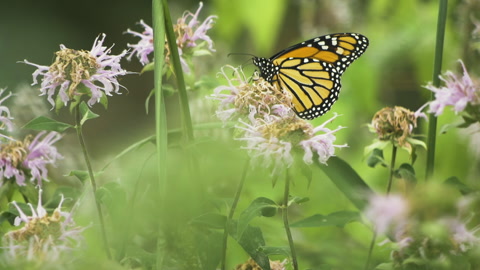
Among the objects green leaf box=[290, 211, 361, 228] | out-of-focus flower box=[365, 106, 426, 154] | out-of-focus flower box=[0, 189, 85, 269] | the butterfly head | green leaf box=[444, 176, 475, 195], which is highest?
the butterfly head

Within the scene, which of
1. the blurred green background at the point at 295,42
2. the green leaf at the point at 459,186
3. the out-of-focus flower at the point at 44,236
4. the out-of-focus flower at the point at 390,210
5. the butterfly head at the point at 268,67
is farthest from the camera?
the butterfly head at the point at 268,67

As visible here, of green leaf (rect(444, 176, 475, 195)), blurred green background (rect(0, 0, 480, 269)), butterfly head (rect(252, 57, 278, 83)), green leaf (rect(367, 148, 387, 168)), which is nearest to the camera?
green leaf (rect(444, 176, 475, 195))

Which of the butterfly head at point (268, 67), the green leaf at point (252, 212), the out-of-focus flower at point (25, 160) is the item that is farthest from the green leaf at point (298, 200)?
the butterfly head at point (268, 67)

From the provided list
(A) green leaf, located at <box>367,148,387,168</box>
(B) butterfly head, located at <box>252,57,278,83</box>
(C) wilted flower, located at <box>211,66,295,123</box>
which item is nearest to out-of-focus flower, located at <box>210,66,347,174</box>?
(C) wilted flower, located at <box>211,66,295,123</box>

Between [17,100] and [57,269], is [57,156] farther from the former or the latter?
[57,269]

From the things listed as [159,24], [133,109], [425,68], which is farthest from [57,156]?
[133,109]

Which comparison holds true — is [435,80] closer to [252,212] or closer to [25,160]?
[252,212]

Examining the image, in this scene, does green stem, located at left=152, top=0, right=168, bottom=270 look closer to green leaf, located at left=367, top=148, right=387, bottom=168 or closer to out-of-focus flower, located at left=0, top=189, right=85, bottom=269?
out-of-focus flower, located at left=0, top=189, right=85, bottom=269

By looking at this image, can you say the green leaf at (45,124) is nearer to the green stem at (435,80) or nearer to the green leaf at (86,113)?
the green leaf at (86,113)
